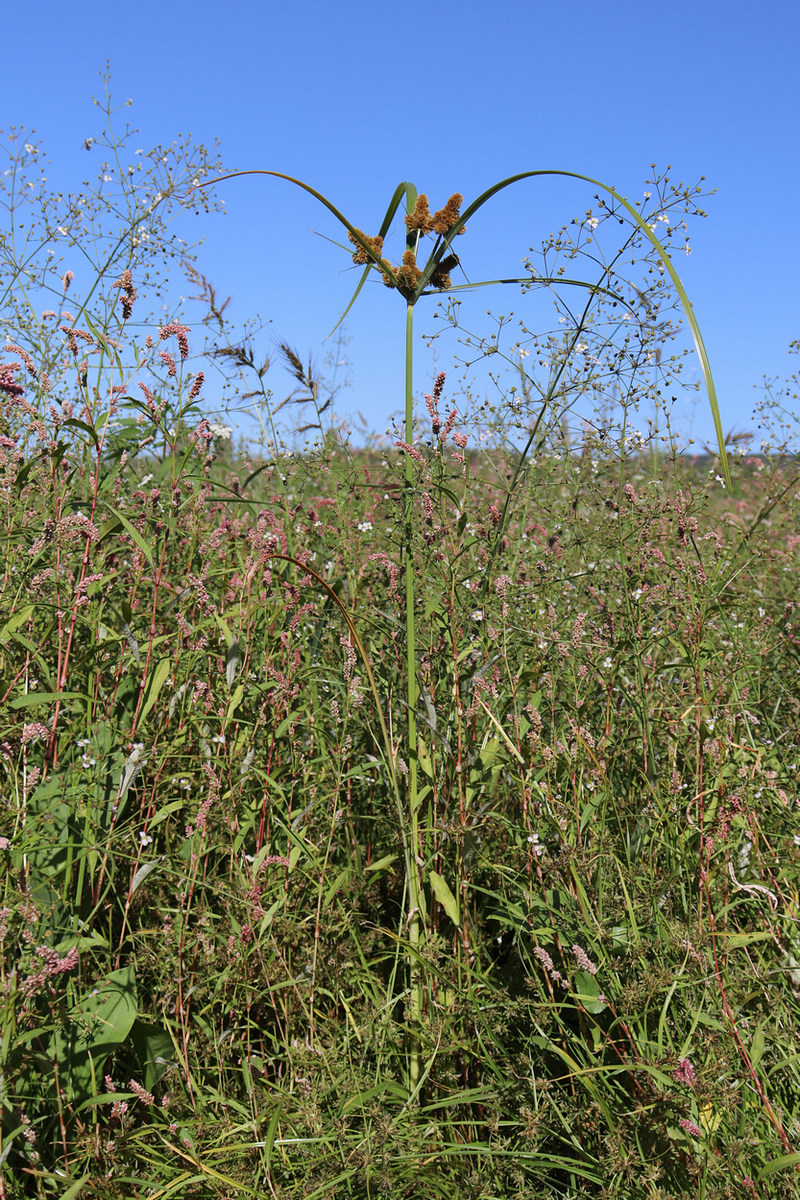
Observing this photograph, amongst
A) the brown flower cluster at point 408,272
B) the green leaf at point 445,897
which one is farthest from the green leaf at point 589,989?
the brown flower cluster at point 408,272

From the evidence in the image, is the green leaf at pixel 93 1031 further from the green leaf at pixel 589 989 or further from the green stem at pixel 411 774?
the green leaf at pixel 589 989

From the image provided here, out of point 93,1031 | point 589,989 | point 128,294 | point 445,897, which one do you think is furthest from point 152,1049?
point 128,294

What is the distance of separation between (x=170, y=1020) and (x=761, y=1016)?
1164 mm

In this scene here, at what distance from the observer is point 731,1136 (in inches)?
54.8

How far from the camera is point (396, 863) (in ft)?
6.68

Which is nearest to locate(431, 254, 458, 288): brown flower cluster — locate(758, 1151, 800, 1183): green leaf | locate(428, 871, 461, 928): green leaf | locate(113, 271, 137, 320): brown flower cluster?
locate(113, 271, 137, 320): brown flower cluster

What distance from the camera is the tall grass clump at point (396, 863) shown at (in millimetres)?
1393

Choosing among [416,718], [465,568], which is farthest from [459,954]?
[465,568]

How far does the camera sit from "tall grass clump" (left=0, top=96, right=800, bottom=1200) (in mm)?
1393

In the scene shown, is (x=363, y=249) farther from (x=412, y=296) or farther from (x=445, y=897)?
(x=445, y=897)

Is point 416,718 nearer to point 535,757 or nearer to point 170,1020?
point 535,757

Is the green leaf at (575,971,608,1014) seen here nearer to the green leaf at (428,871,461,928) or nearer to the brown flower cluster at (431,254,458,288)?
the green leaf at (428,871,461,928)

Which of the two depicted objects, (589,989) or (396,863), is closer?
(589,989)

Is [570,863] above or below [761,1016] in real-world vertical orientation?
above
